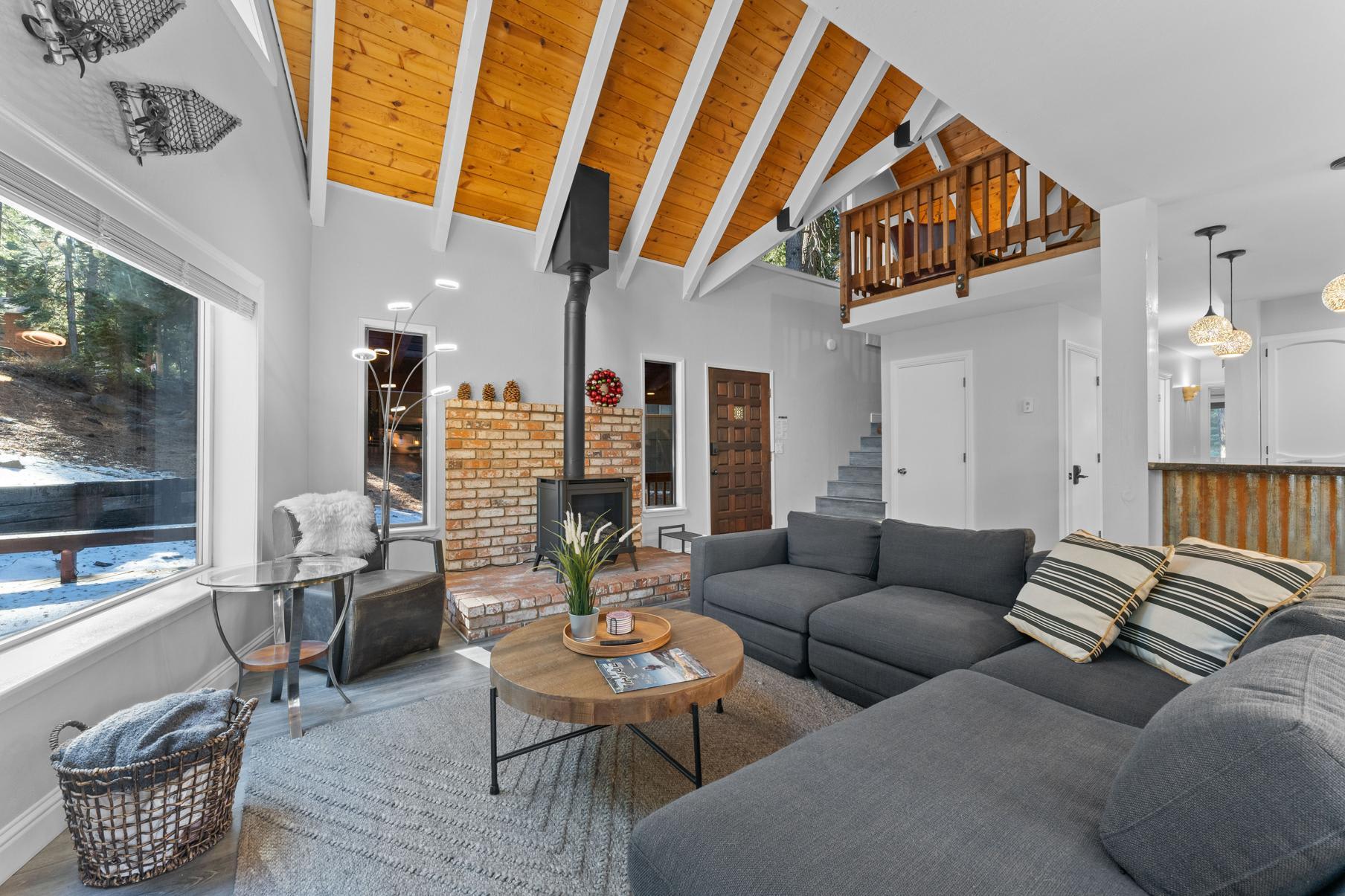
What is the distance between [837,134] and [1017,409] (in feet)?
9.00

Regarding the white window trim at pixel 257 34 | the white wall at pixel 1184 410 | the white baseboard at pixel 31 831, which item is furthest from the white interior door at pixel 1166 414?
the white baseboard at pixel 31 831

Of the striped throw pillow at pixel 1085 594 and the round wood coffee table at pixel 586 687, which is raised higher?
the striped throw pillow at pixel 1085 594

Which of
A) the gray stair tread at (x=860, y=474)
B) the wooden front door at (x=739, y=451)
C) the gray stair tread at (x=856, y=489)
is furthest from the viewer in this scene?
the gray stair tread at (x=860, y=474)

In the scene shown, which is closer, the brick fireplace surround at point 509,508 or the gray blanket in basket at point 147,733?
the gray blanket in basket at point 147,733

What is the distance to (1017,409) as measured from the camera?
5059 mm

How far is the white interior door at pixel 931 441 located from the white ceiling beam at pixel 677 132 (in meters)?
2.85

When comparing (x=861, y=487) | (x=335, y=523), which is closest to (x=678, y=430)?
(x=861, y=487)

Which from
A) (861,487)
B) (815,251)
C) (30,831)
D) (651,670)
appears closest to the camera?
(30,831)

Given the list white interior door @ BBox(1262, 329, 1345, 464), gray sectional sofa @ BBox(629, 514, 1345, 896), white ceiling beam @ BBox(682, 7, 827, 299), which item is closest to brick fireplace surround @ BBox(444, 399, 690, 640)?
white ceiling beam @ BBox(682, 7, 827, 299)

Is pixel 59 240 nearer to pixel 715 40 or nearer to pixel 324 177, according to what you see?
pixel 324 177

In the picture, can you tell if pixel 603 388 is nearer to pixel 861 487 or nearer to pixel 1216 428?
pixel 861 487

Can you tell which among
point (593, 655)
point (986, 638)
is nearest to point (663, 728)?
point (593, 655)

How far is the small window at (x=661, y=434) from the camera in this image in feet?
19.4

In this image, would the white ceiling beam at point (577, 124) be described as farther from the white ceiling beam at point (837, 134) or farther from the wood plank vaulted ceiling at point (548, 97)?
the white ceiling beam at point (837, 134)
